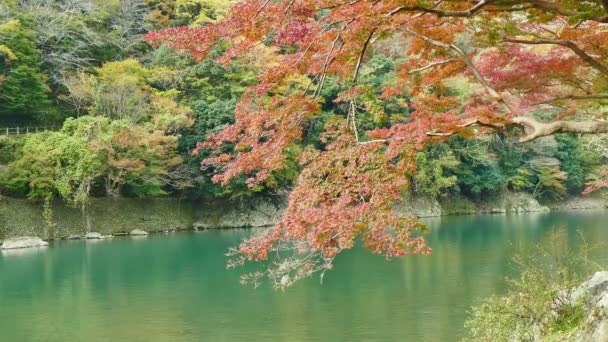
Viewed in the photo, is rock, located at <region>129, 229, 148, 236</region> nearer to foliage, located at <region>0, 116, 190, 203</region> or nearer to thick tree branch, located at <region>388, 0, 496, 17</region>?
foliage, located at <region>0, 116, 190, 203</region>

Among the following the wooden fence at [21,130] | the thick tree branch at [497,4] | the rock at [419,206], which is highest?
the wooden fence at [21,130]

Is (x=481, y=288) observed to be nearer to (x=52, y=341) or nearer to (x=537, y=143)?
(x=52, y=341)

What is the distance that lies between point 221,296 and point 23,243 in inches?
460

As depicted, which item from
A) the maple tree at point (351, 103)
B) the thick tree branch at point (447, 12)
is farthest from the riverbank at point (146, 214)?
the thick tree branch at point (447, 12)

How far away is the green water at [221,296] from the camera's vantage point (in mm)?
10500

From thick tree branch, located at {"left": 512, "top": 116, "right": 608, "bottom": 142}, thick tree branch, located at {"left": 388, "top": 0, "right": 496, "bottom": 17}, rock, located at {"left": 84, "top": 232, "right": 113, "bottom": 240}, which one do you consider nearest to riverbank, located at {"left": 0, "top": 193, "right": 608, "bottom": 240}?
rock, located at {"left": 84, "top": 232, "right": 113, "bottom": 240}

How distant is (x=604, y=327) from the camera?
17.4 ft

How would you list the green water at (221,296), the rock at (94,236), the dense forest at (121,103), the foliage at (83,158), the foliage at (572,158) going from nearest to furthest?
the green water at (221,296)
the foliage at (83,158)
the dense forest at (121,103)
the rock at (94,236)
the foliage at (572,158)

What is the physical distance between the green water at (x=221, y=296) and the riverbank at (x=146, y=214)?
3.02 metres

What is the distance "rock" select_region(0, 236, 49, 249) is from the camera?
882 inches

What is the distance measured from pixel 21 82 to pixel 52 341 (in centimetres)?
1855

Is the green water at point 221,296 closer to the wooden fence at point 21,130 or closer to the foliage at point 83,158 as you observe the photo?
the foliage at point 83,158

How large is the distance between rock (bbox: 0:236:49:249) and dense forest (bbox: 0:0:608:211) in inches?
71.3

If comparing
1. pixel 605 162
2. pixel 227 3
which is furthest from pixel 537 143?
pixel 227 3
